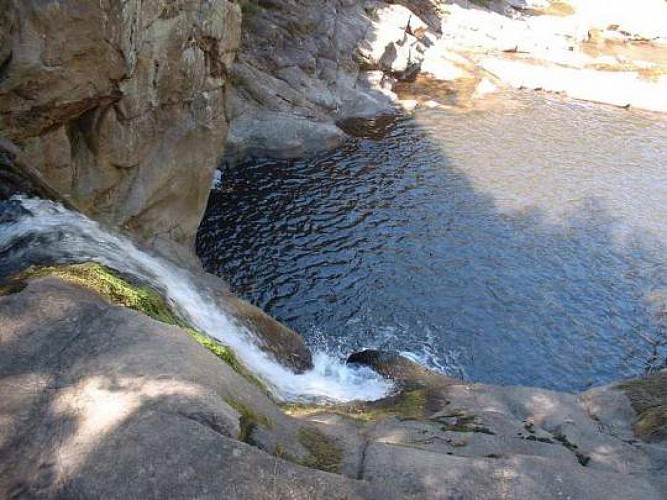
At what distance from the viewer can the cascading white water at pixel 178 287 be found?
27.1ft

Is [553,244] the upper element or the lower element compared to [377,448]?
lower

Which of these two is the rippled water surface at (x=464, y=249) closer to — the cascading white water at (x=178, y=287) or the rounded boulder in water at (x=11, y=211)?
the cascading white water at (x=178, y=287)

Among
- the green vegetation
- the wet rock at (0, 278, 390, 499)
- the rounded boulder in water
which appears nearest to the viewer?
the wet rock at (0, 278, 390, 499)

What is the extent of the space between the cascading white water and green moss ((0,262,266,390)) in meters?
0.46

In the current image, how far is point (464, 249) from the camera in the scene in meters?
17.5

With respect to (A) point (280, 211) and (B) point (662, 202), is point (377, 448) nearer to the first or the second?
(A) point (280, 211)

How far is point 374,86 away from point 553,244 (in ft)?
43.4

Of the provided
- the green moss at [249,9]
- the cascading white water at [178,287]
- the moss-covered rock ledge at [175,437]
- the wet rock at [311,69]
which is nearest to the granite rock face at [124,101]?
the cascading white water at [178,287]

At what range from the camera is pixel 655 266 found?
57.9ft

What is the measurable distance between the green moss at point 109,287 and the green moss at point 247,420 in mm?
1636

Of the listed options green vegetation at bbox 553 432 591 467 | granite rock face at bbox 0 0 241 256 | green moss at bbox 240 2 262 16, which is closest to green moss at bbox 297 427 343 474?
green vegetation at bbox 553 432 591 467

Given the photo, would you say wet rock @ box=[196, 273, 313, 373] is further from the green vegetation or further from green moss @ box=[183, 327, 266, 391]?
the green vegetation

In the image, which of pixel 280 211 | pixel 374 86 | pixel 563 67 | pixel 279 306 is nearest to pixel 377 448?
pixel 279 306

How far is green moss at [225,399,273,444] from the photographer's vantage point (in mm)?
5363
